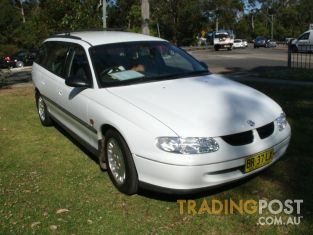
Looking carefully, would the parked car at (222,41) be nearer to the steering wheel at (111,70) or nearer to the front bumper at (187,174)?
the steering wheel at (111,70)

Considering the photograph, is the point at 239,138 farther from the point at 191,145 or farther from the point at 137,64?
the point at 137,64

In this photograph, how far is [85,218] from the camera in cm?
389

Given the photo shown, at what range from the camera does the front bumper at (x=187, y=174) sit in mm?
3605

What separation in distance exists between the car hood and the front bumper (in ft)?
0.98

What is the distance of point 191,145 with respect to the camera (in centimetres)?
359

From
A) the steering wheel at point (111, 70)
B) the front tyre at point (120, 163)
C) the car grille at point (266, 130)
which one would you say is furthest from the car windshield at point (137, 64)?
the car grille at point (266, 130)

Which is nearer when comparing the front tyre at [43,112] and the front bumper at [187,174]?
the front bumper at [187,174]

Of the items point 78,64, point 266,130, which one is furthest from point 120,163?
point 78,64

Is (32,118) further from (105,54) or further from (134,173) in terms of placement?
(134,173)

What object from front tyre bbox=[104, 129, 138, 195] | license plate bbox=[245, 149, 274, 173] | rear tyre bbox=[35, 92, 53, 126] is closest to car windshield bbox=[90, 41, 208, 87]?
front tyre bbox=[104, 129, 138, 195]

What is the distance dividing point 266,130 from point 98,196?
190 cm

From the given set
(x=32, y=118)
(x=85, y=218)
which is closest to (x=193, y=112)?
(x=85, y=218)

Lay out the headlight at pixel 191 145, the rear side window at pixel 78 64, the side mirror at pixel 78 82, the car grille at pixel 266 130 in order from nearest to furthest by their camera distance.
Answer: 1. the headlight at pixel 191 145
2. the car grille at pixel 266 130
3. the side mirror at pixel 78 82
4. the rear side window at pixel 78 64

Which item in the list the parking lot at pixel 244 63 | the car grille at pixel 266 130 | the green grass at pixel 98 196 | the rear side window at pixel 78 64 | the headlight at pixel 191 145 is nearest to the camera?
the headlight at pixel 191 145
